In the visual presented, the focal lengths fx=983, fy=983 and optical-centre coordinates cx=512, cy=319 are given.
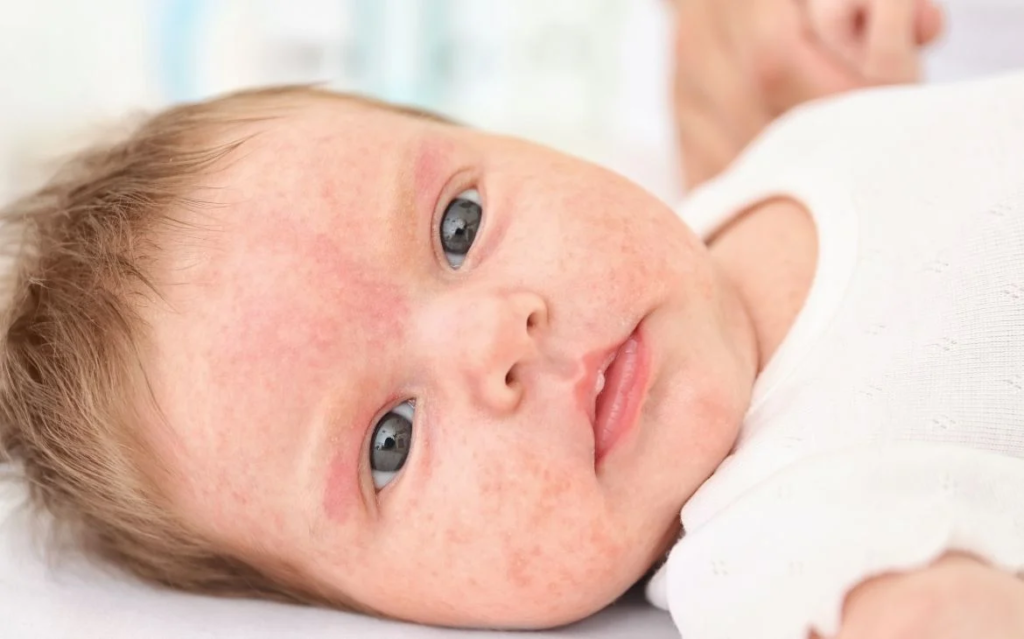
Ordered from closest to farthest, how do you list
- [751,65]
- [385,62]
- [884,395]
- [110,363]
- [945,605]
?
[945,605] → [884,395] → [110,363] → [751,65] → [385,62]

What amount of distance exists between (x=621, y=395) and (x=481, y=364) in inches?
4.9

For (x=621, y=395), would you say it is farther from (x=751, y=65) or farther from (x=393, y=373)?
(x=751, y=65)

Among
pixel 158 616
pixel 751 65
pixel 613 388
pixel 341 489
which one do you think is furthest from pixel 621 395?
pixel 751 65

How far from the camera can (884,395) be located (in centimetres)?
78

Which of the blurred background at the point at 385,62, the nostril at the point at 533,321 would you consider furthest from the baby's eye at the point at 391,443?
the blurred background at the point at 385,62

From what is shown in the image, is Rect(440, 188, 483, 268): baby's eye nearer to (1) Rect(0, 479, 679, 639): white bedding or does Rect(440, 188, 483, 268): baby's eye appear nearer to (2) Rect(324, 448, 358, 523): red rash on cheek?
(2) Rect(324, 448, 358, 523): red rash on cheek

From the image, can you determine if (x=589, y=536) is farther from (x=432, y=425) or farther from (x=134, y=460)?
(x=134, y=460)

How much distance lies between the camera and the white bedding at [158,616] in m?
0.82

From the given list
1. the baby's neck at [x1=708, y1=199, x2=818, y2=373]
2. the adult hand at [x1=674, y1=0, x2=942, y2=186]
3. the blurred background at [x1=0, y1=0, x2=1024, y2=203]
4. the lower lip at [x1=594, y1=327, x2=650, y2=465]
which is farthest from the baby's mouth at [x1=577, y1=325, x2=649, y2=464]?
the blurred background at [x1=0, y1=0, x2=1024, y2=203]

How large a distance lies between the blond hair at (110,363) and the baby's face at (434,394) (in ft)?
0.13

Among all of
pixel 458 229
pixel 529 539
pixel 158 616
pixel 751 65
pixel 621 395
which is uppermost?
pixel 751 65

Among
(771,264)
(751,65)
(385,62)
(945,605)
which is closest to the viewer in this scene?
(945,605)

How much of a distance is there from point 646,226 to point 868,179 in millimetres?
243

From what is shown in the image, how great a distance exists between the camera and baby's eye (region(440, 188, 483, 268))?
35.7 inches
